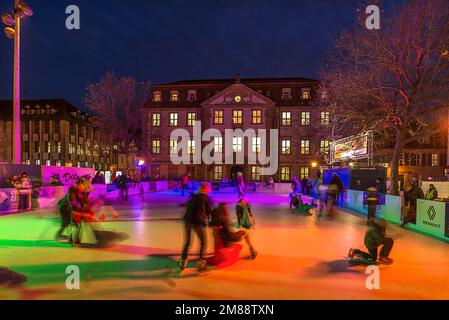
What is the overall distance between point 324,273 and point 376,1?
16.0m

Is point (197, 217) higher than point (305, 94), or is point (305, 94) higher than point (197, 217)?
point (305, 94)

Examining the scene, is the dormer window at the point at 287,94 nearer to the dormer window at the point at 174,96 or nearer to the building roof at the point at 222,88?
the building roof at the point at 222,88

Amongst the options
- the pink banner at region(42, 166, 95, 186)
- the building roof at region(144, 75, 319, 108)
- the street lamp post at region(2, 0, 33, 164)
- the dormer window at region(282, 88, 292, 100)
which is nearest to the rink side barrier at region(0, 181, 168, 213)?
the pink banner at region(42, 166, 95, 186)

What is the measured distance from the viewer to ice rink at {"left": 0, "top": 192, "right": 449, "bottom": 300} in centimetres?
589

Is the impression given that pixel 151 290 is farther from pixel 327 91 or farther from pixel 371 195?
pixel 327 91

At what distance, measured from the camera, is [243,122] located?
50500 mm

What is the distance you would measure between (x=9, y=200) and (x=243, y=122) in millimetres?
35852

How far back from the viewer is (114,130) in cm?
4091

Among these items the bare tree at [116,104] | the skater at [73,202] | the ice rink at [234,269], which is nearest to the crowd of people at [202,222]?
the ice rink at [234,269]

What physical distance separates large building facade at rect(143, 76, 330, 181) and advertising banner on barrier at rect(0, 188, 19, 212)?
30.3 m

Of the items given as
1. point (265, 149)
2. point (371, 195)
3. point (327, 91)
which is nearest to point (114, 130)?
point (265, 149)

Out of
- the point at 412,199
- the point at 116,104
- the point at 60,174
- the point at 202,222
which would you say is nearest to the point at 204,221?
the point at 202,222

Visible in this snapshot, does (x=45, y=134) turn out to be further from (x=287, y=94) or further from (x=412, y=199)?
(x=412, y=199)

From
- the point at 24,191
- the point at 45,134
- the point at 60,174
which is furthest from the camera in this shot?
the point at 45,134
